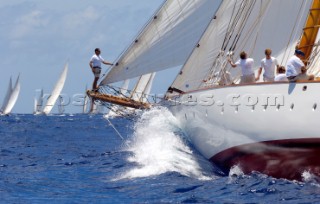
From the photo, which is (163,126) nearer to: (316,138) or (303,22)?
(303,22)

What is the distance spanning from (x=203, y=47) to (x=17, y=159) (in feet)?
29.5

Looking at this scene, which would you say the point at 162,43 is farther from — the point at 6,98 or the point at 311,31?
the point at 6,98

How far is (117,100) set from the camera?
23.9 meters

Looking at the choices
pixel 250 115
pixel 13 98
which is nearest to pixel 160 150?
pixel 250 115

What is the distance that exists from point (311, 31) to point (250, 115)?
2884 mm

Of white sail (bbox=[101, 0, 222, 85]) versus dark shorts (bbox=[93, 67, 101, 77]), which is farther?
dark shorts (bbox=[93, 67, 101, 77])

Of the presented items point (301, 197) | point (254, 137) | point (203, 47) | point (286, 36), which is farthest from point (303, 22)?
point (301, 197)

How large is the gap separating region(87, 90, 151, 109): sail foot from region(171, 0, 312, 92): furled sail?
4.95ft

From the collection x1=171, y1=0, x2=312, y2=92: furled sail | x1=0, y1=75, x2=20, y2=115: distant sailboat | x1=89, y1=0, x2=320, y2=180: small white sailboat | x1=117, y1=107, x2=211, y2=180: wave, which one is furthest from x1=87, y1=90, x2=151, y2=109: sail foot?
x1=0, y1=75, x2=20, y2=115: distant sailboat

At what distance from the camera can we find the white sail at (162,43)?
22.5 m

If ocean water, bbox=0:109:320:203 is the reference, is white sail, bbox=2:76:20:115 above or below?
above

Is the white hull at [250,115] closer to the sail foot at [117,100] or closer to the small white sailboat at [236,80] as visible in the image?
the small white sailboat at [236,80]

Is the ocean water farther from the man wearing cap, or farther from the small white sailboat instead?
the man wearing cap

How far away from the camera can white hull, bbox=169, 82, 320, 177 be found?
1733cm
